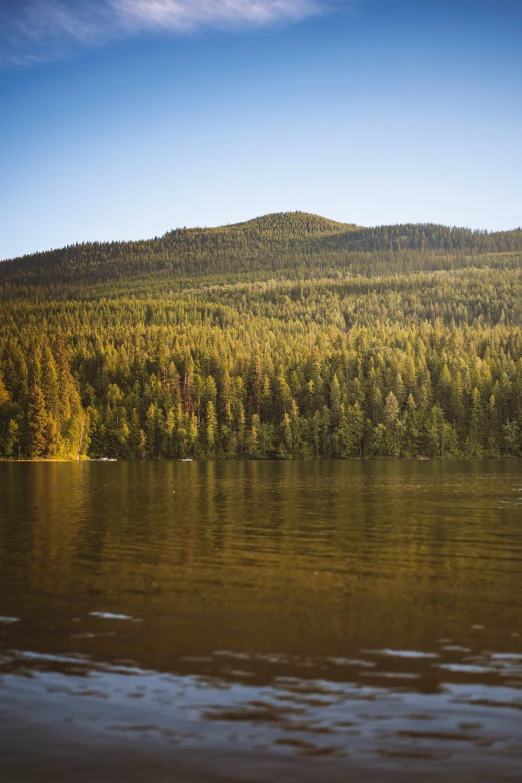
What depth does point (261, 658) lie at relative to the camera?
13992 mm

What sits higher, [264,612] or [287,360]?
[287,360]

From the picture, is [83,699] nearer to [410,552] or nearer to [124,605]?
[124,605]

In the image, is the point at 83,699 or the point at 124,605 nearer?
the point at 83,699

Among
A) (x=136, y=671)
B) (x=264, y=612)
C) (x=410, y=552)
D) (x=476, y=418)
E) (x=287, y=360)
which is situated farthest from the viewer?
(x=287, y=360)

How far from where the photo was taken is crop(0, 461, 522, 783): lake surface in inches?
396

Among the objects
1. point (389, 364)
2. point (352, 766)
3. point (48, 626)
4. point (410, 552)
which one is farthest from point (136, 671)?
point (389, 364)

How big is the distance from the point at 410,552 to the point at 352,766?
17.4 m

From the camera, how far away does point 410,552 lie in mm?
26594

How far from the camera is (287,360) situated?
601ft

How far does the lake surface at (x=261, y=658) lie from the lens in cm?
1007

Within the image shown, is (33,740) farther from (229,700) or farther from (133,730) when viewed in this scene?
(229,700)

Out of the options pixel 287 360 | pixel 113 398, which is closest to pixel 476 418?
pixel 287 360

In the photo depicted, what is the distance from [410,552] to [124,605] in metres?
12.1

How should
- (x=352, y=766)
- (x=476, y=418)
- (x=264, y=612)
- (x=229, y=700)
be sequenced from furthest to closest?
1. (x=476, y=418)
2. (x=264, y=612)
3. (x=229, y=700)
4. (x=352, y=766)
